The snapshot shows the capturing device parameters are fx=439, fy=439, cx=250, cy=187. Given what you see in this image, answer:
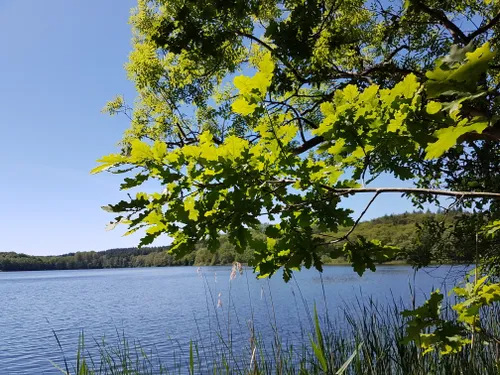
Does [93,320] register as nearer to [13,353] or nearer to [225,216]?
[13,353]

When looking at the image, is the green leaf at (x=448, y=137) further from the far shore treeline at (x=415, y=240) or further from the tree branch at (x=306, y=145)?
the tree branch at (x=306, y=145)

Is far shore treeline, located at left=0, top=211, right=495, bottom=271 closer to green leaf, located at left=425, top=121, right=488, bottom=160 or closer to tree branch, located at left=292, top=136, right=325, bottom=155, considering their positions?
green leaf, located at left=425, top=121, right=488, bottom=160

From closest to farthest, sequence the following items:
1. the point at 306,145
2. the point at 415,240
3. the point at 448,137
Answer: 1. the point at 448,137
2. the point at 306,145
3. the point at 415,240

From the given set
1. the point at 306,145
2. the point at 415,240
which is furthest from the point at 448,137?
the point at 415,240

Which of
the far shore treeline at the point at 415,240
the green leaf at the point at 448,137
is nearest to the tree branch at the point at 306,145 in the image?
the far shore treeline at the point at 415,240

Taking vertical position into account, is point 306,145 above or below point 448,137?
above

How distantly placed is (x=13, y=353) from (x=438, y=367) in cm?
1374

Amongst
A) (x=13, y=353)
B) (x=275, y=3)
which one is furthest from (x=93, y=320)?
(x=275, y=3)

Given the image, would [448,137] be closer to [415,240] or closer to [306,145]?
[306,145]

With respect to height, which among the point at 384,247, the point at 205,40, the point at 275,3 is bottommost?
the point at 384,247

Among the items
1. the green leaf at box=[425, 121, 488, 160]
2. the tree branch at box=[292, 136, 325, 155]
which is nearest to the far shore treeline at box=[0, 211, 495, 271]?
the green leaf at box=[425, 121, 488, 160]

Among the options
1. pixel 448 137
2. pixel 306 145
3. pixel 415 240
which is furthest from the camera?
pixel 415 240

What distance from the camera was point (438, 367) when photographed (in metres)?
3.54

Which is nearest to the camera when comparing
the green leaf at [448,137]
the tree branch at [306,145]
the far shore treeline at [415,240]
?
the green leaf at [448,137]
